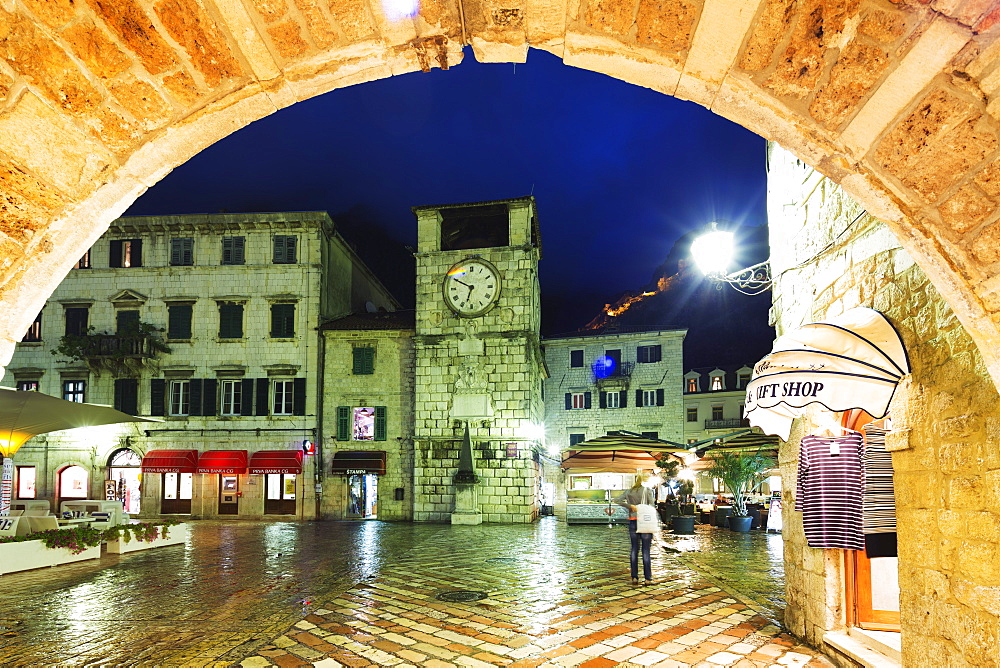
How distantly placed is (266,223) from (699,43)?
2700 centimetres

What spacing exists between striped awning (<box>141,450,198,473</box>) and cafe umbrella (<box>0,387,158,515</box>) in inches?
516

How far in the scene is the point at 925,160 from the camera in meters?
2.36

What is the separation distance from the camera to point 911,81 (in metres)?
2.26

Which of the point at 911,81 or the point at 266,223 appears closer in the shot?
the point at 911,81

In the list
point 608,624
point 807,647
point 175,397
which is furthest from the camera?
point 175,397

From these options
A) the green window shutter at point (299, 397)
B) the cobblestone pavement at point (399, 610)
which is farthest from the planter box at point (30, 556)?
the green window shutter at point (299, 397)

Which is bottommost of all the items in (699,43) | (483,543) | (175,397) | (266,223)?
(483,543)

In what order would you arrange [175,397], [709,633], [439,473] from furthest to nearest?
[175,397] < [439,473] < [709,633]

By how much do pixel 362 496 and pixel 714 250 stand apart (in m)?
20.9

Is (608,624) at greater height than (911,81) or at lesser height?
lesser

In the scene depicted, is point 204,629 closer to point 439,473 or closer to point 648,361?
point 439,473

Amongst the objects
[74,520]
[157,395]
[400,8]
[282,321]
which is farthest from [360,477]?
[400,8]

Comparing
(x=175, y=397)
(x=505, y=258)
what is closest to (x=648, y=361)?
(x=505, y=258)

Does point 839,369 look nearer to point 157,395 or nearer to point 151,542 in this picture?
point 151,542
